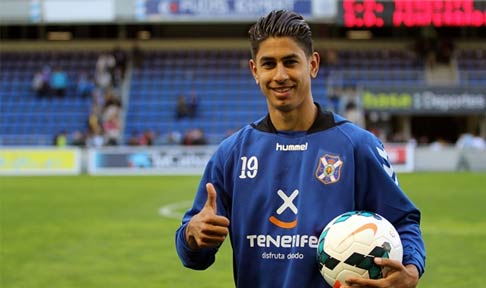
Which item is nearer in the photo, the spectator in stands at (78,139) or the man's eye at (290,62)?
the man's eye at (290,62)

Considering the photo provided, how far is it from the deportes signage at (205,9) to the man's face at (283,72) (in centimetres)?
3410

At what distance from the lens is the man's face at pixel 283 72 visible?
12.1 ft

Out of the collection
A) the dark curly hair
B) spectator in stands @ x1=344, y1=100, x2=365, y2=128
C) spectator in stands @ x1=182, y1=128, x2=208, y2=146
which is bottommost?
spectator in stands @ x1=182, y1=128, x2=208, y2=146

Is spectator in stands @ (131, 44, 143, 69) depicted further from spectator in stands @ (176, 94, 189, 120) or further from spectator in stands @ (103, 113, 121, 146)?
spectator in stands @ (103, 113, 121, 146)

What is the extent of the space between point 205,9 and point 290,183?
3501cm

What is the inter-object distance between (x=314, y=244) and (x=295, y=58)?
2.67ft

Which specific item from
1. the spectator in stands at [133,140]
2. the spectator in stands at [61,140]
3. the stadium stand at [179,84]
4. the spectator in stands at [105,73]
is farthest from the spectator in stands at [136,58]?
the spectator in stands at [61,140]

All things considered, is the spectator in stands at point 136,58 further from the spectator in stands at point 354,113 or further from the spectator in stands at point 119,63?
the spectator in stands at point 354,113

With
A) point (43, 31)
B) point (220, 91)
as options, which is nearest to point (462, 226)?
point (220, 91)

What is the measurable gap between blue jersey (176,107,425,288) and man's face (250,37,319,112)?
17 cm

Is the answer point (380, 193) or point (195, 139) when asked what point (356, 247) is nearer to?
point (380, 193)

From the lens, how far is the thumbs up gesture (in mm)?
3514

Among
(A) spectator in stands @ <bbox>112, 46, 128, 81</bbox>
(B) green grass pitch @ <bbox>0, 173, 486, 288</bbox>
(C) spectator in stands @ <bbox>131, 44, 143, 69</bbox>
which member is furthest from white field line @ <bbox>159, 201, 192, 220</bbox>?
(C) spectator in stands @ <bbox>131, 44, 143, 69</bbox>

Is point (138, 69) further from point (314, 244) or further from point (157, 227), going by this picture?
point (314, 244)
